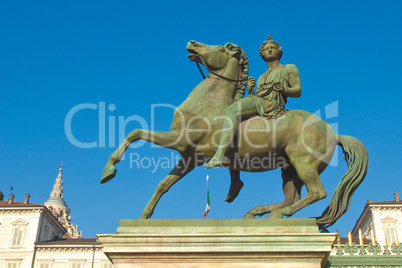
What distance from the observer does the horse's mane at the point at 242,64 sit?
28.6 ft

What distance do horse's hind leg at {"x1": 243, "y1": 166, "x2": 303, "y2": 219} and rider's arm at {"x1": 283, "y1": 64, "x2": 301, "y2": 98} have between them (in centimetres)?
128

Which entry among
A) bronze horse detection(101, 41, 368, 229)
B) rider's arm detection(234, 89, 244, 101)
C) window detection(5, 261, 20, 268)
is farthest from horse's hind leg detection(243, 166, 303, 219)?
window detection(5, 261, 20, 268)

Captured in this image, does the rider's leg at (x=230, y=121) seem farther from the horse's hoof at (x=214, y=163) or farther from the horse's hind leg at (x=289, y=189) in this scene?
the horse's hind leg at (x=289, y=189)

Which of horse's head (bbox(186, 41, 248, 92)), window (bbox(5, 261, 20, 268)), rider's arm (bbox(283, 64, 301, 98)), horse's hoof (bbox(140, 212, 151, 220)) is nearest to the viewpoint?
horse's hoof (bbox(140, 212, 151, 220))

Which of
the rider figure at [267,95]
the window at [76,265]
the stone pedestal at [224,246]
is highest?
the window at [76,265]

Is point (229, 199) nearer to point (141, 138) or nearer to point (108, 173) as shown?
point (141, 138)

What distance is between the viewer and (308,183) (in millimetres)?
7672

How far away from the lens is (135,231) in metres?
6.95

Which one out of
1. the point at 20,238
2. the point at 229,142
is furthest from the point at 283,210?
the point at 20,238

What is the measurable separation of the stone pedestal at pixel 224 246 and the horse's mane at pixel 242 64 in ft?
9.17

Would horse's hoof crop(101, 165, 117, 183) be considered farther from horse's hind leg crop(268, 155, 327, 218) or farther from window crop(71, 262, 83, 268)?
window crop(71, 262, 83, 268)

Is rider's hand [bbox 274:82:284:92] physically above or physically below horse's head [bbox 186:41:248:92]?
below

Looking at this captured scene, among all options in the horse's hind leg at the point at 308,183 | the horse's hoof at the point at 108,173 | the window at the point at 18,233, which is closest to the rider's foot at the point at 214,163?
the horse's hind leg at the point at 308,183

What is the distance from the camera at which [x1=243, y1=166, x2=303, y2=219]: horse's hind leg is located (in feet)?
25.6
